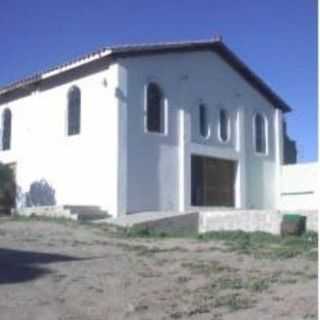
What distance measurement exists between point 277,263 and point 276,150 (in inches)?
609

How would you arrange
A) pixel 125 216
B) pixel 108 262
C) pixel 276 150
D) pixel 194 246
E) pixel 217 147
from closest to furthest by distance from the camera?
pixel 108 262 < pixel 194 246 < pixel 125 216 < pixel 217 147 < pixel 276 150

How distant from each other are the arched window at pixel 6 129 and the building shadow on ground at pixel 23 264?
13.5 meters

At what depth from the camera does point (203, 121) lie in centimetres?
2388

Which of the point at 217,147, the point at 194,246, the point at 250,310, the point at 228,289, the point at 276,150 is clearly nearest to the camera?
the point at 250,310

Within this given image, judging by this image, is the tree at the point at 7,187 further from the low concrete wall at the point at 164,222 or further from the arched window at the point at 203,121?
the arched window at the point at 203,121

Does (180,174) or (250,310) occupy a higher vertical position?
(180,174)

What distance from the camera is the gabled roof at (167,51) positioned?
21.0m

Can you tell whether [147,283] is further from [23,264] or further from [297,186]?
[297,186]

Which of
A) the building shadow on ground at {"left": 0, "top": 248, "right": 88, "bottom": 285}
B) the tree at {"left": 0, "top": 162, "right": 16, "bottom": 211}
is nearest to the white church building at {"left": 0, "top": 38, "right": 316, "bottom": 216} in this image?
the tree at {"left": 0, "top": 162, "right": 16, "bottom": 211}

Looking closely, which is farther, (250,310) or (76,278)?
(76,278)

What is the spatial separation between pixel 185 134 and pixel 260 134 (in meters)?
4.57

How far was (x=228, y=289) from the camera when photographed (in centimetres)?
924

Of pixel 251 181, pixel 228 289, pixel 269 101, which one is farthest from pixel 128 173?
pixel 228 289

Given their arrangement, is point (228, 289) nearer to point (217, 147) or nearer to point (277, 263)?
point (277, 263)
